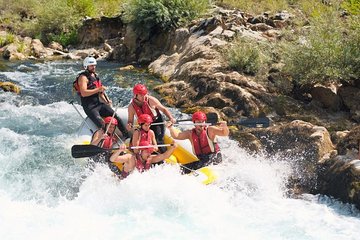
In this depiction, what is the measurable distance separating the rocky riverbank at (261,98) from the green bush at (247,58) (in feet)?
0.95

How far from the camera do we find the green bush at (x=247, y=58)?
448 inches

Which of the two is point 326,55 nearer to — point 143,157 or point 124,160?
point 143,157

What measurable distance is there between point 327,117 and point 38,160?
5.91 meters

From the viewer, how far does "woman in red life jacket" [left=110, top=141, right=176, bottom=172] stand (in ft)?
21.4

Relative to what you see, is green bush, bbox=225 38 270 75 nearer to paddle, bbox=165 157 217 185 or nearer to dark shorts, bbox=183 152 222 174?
dark shorts, bbox=183 152 222 174

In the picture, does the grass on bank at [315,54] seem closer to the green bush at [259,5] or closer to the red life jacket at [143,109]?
the red life jacket at [143,109]

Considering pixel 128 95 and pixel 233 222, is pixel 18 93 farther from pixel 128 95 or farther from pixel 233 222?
pixel 233 222

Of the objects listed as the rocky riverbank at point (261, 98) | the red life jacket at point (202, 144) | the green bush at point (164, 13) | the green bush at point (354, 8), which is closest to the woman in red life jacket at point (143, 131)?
the red life jacket at point (202, 144)

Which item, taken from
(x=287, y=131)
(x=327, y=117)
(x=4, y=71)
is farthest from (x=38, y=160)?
(x=4, y=71)

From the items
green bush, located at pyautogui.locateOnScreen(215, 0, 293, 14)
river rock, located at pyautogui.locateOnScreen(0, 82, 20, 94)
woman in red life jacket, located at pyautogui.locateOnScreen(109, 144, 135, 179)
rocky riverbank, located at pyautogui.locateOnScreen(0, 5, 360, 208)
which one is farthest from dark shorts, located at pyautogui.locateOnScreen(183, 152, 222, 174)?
green bush, located at pyautogui.locateOnScreen(215, 0, 293, 14)

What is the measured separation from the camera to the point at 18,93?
12422 millimetres

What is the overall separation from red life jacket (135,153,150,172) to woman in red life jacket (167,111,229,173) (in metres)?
0.69

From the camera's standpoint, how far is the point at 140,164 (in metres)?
6.59

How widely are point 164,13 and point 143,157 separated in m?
10.5
